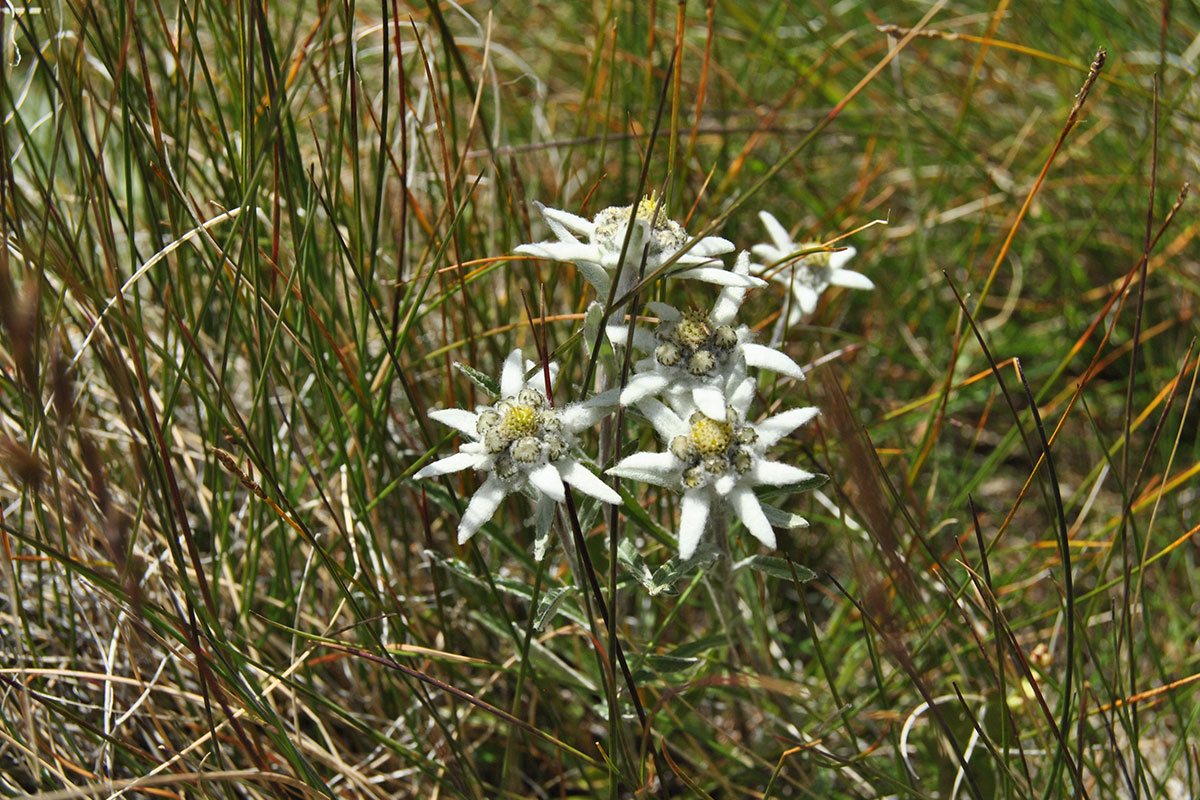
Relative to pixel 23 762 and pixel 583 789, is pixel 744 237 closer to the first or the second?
pixel 583 789

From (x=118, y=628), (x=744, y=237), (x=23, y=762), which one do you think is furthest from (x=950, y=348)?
(x=23, y=762)

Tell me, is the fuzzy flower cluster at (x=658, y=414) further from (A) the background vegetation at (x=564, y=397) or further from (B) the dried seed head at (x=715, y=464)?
(A) the background vegetation at (x=564, y=397)

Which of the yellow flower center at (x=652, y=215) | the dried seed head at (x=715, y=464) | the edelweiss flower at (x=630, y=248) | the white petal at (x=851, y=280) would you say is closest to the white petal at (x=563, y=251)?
the edelweiss flower at (x=630, y=248)

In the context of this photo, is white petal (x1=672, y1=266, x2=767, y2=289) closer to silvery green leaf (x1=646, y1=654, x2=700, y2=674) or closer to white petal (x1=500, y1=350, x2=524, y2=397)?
white petal (x1=500, y1=350, x2=524, y2=397)

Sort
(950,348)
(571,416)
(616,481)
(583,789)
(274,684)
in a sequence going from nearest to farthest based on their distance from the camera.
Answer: (571,416), (616,481), (274,684), (583,789), (950,348)

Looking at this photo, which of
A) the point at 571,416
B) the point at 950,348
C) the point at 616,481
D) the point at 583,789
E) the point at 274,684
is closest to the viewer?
the point at 571,416

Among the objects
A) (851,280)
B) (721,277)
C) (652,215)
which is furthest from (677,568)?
(851,280)
